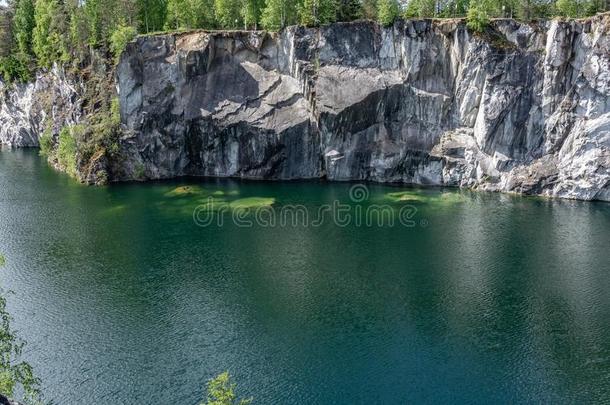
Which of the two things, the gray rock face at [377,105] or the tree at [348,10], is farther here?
the tree at [348,10]

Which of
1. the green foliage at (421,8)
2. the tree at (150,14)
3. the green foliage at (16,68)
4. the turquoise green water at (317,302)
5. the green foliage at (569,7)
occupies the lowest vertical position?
the turquoise green water at (317,302)

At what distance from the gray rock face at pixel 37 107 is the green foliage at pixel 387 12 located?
44918mm

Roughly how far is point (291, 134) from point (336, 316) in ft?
134

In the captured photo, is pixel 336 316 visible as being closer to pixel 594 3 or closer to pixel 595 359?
pixel 595 359

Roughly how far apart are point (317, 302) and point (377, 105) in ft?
129

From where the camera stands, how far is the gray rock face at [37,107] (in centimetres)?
8707

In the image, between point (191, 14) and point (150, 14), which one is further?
point (150, 14)

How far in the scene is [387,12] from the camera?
74.2m

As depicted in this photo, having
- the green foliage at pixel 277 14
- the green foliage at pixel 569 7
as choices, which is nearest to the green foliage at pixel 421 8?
the green foliage at pixel 569 7

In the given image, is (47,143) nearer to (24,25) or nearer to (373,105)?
(24,25)

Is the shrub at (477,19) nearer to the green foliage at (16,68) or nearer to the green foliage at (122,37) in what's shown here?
the green foliage at (122,37)

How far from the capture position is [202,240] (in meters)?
56.4

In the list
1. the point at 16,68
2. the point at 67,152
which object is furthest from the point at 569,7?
the point at 16,68

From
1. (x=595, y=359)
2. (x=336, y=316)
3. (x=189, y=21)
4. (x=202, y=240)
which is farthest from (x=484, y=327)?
(x=189, y=21)
